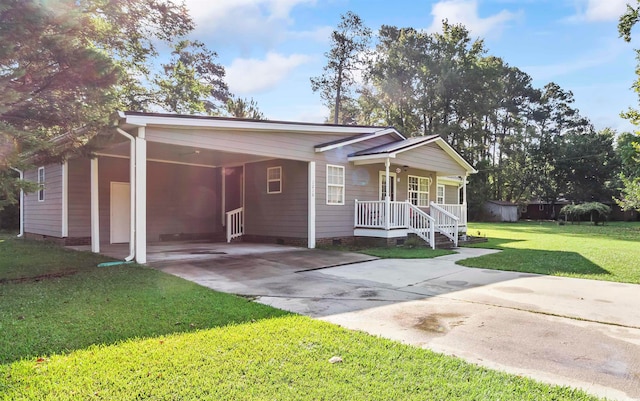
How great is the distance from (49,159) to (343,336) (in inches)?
289

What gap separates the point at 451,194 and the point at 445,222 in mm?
6940

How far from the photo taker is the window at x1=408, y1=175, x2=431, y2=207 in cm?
1559

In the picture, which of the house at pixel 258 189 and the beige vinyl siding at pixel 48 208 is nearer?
the house at pixel 258 189

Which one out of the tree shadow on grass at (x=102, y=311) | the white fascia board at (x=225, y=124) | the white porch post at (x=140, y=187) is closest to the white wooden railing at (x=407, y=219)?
the white fascia board at (x=225, y=124)

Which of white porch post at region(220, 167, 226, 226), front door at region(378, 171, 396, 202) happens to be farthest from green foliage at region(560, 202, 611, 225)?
white porch post at region(220, 167, 226, 226)

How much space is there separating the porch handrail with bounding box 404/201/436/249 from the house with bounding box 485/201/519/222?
2422 cm

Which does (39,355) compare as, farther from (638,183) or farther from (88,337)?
(638,183)

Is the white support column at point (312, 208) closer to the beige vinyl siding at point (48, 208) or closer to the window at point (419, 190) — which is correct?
the window at point (419, 190)

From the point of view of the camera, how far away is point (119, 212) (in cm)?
1295

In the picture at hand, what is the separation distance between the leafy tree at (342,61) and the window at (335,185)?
79.1 feet

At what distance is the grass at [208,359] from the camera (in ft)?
8.96

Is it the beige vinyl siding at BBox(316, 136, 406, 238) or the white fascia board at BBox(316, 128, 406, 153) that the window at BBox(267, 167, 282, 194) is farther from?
the white fascia board at BBox(316, 128, 406, 153)

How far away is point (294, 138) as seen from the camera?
11414 mm

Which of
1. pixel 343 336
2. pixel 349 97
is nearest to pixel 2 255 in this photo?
pixel 343 336
